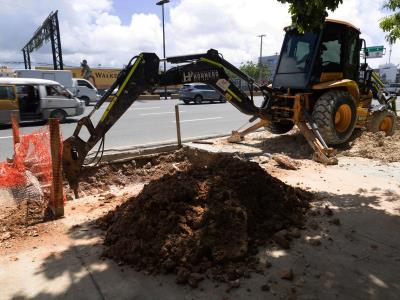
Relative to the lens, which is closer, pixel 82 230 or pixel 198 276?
pixel 198 276

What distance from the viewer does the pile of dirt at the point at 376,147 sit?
26.7 ft

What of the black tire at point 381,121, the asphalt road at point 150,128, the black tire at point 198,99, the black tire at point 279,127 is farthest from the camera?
the black tire at point 198,99

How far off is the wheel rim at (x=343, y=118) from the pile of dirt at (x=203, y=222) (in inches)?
177

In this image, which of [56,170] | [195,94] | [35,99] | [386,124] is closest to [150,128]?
[35,99]

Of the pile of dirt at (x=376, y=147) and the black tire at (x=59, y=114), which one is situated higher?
the black tire at (x=59, y=114)

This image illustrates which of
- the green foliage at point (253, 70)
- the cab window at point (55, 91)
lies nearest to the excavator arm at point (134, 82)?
the cab window at point (55, 91)

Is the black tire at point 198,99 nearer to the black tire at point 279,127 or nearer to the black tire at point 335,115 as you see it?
the black tire at point 279,127

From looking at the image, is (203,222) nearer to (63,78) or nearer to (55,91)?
(55,91)

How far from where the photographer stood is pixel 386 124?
10.9m

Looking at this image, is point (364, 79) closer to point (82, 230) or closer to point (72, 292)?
point (82, 230)

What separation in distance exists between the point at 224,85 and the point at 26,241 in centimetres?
490

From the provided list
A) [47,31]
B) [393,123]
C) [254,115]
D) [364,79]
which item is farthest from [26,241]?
[47,31]

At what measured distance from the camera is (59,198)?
16.9 feet

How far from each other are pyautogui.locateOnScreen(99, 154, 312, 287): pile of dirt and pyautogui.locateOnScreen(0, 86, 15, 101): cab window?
39.1 ft
